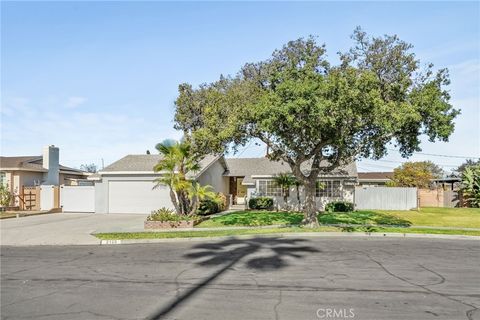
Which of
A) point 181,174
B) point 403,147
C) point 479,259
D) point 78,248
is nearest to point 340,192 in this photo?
point 403,147

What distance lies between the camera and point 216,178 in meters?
34.3

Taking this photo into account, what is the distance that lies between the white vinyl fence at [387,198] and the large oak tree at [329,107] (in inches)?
454

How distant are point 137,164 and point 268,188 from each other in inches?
392

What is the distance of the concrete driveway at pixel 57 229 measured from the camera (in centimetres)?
1674

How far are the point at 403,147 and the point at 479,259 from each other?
8.44 metres

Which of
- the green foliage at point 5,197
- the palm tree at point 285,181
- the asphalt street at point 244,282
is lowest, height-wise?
the asphalt street at point 244,282

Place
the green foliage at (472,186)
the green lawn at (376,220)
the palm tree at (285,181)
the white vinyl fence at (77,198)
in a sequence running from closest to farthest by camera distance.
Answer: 1. the green lawn at (376,220)
2. the white vinyl fence at (77,198)
3. the palm tree at (285,181)
4. the green foliage at (472,186)

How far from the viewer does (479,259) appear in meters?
12.2

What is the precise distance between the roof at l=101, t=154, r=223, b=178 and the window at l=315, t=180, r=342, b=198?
8.42 m

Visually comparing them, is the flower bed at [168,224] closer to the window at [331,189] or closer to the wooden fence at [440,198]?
the window at [331,189]

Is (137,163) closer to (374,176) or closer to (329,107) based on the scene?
(329,107)

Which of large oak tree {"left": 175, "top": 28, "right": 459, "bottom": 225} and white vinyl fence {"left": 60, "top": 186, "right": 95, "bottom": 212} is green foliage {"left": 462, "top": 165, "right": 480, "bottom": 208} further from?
white vinyl fence {"left": 60, "top": 186, "right": 95, "bottom": 212}

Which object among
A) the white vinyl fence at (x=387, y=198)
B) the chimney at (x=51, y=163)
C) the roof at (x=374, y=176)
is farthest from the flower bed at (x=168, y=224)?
the roof at (x=374, y=176)

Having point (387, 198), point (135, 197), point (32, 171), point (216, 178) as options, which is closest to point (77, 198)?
point (135, 197)
